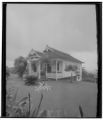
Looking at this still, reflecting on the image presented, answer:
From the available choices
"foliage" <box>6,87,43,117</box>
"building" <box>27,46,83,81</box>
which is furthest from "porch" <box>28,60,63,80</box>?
"foliage" <box>6,87,43,117</box>

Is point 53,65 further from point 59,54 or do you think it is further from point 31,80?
point 31,80

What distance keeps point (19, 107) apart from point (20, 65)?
1.20 ft

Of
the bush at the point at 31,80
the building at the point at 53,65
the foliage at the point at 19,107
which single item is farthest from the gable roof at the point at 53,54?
the foliage at the point at 19,107

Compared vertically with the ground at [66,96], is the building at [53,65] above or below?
above

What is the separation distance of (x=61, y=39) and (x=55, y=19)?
0.60ft

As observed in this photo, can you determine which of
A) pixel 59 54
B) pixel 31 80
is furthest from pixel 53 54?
pixel 31 80

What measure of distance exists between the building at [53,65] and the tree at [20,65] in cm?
4

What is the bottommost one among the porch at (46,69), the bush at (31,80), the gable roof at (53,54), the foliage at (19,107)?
the foliage at (19,107)

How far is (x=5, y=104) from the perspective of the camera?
49.2 inches

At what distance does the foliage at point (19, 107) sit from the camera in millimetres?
1233

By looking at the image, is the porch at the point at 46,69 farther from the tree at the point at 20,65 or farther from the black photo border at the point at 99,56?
the black photo border at the point at 99,56

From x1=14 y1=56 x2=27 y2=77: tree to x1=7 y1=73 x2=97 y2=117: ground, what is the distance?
0.06 metres

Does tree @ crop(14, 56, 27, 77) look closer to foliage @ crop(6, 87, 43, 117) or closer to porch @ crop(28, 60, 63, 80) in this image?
porch @ crop(28, 60, 63, 80)

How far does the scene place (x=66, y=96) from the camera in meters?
1.24
